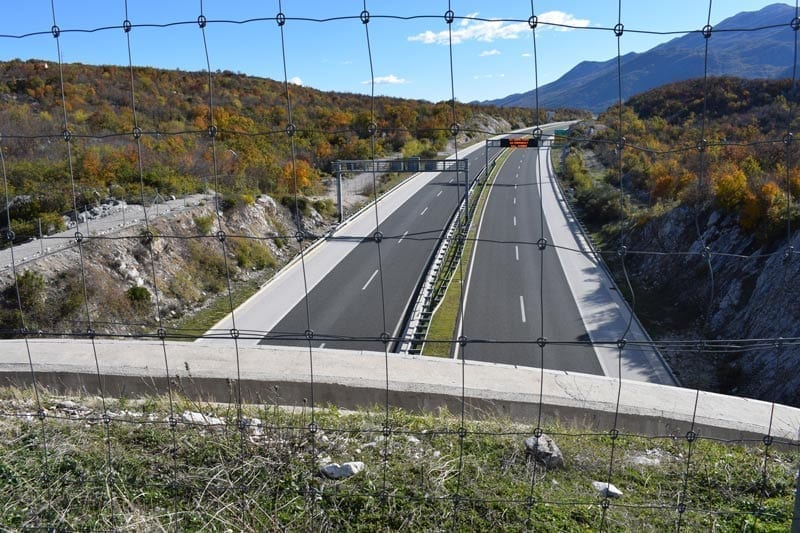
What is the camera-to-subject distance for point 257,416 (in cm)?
479

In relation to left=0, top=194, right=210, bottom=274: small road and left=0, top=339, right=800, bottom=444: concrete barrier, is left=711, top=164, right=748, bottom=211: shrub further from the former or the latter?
left=0, top=194, right=210, bottom=274: small road

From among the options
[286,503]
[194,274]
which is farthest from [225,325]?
[286,503]

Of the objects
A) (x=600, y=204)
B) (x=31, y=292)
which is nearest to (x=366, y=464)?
(x=31, y=292)

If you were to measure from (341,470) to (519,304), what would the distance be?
47.4 ft

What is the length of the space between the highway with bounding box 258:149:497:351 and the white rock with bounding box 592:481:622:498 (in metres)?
7.52

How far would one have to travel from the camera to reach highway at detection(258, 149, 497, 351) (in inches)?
606

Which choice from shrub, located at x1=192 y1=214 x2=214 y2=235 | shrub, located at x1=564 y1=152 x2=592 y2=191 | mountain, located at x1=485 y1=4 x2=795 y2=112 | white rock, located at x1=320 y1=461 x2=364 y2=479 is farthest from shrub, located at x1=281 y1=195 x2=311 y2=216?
mountain, located at x1=485 y1=4 x2=795 y2=112

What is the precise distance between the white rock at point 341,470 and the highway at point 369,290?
7369 millimetres

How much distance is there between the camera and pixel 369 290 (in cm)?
1872

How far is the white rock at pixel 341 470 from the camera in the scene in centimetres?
374

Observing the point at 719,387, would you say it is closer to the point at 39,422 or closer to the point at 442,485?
the point at 442,485

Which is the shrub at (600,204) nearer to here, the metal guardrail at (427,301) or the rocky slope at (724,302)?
the rocky slope at (724,302)

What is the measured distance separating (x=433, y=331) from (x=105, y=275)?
28.5 ft

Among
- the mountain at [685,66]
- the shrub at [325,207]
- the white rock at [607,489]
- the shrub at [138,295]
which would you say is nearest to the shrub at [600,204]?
the shrub at [325,207]
